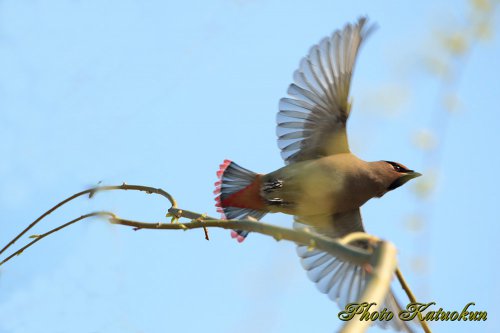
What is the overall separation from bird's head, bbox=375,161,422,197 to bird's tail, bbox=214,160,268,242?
0.94 meters

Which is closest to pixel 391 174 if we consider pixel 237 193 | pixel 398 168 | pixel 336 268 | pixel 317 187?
pixel 398 168

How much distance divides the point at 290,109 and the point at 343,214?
3.12 feet

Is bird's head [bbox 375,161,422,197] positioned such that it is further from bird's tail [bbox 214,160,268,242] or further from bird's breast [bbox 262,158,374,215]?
bird's tail [bbox 214,160,268,242]

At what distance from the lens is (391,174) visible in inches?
216

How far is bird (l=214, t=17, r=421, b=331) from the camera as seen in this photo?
4816 millimetres

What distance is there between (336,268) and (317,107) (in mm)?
1182

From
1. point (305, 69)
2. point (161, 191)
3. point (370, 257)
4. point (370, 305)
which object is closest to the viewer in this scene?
point (370, 305)

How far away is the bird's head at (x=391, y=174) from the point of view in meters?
5.40

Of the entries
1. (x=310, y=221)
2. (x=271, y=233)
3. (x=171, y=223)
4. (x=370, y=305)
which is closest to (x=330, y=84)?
(x=310, y=221)

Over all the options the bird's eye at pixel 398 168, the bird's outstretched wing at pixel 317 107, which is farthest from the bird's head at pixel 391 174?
the bird's outstretched wing at pixel 317 107

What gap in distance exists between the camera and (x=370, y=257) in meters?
1.56

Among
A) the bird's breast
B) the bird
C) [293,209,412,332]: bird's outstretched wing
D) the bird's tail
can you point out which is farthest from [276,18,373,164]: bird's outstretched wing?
[293,209,412,332]: bird's outstretched wing

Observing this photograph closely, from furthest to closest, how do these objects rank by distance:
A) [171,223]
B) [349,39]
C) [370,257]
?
[349,39]
[171,223]
[370,257]

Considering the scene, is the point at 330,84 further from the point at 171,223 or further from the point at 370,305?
the point at 370,305
